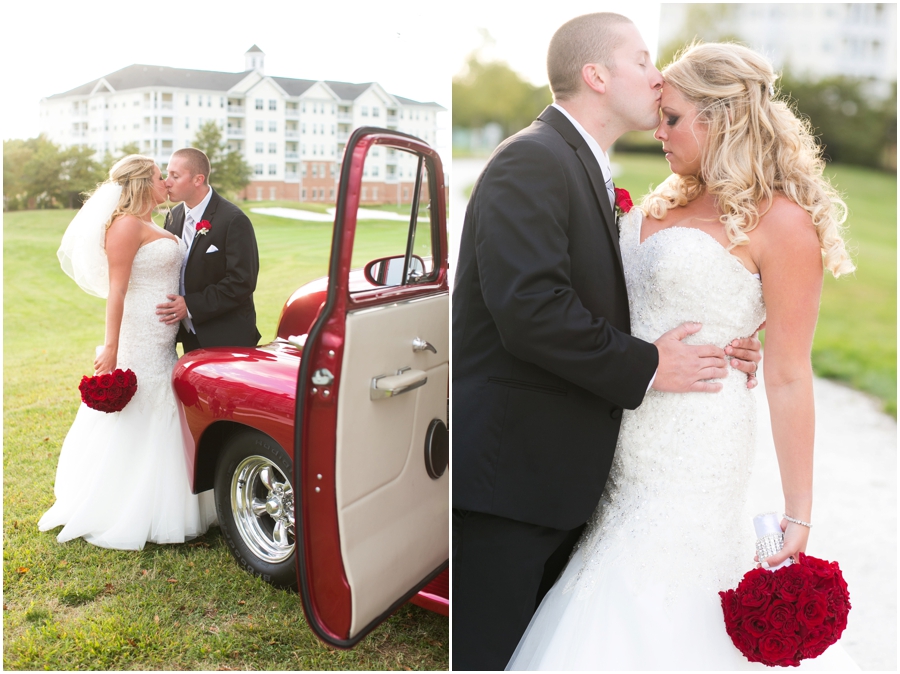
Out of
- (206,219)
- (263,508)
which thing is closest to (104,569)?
(263,508)

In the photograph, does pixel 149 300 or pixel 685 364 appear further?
pixel 149 300

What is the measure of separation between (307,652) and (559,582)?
0.84 meters

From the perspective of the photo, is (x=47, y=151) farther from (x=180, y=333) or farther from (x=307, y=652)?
(x=307, y=652)

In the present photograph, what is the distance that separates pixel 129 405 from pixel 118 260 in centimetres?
58

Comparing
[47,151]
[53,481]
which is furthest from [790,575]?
[47,151]

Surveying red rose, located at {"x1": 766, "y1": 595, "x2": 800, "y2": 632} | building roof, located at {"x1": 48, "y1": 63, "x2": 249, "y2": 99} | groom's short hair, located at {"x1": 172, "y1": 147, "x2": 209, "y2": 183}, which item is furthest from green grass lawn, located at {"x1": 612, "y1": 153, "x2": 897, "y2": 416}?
groom's short hair, located at {"x1": 172, "y1": 147, "x2": 209, "y2": 183}

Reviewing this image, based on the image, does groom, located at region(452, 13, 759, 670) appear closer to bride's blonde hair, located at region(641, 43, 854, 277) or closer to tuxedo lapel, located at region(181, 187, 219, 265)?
bride's blonde hair, located at region(641, 43, 854, 277)

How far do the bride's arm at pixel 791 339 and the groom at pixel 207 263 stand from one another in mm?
1785

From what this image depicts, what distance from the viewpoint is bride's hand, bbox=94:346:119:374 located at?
2590mm

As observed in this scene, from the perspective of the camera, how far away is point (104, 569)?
2479 millimetres

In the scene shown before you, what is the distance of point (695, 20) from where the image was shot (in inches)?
424

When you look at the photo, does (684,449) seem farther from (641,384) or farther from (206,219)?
(206,219)

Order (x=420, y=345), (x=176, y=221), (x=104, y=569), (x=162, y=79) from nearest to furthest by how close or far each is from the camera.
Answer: (x=420, y=345) < (x=104, y=569) < (x=176, y=221) < (x=162, y=79)

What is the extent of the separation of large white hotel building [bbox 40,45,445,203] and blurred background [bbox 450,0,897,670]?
1.68ft
